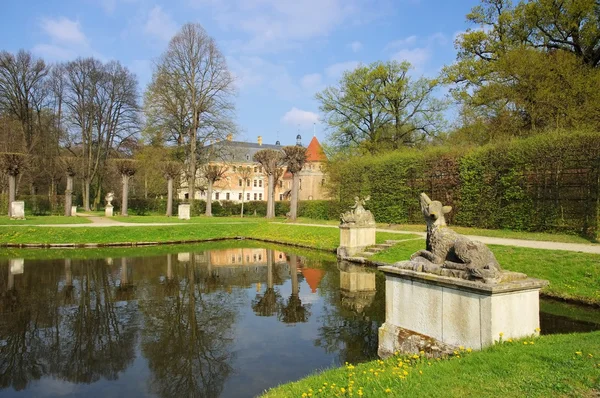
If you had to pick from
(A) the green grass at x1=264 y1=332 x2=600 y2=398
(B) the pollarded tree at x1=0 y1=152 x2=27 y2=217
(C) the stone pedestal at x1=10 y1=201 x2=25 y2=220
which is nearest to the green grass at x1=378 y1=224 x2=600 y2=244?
(A) the green grass at x1=264 y1=332 x2=600 y2=398

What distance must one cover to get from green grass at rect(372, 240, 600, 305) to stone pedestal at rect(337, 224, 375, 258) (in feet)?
14.3

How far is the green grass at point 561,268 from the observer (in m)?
8.71

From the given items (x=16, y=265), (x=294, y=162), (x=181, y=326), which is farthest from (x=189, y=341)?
(x=294, y=162)

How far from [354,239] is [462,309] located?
1022 centimetres

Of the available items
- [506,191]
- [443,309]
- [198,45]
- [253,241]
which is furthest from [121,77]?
[443,309]

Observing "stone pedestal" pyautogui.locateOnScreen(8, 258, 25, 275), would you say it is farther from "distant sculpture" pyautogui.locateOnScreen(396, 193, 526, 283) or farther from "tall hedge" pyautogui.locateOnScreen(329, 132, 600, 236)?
"tall hedge" pyautogui.locateOnScreen(329, 132, 600, 236)

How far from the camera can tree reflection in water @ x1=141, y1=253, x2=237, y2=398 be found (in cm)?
504

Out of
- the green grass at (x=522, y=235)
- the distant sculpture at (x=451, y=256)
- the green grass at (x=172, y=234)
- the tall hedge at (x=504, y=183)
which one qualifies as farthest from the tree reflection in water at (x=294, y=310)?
the tall hedge at (x=504, y=183)

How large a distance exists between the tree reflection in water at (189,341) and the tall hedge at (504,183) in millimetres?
12866

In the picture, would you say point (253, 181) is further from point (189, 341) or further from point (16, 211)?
point (189, 341)

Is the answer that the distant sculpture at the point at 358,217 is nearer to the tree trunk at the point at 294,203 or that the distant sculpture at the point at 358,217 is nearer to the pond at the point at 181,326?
the pond at the point at 181,326

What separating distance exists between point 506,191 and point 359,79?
16.4 m

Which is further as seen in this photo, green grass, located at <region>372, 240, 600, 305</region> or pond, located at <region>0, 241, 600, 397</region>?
green grass, located at <region>372, 240, 600, 305</region>

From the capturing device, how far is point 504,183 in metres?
17.5
